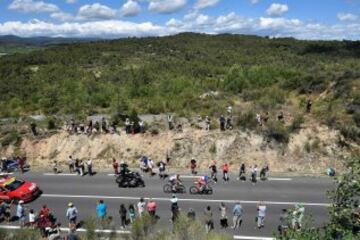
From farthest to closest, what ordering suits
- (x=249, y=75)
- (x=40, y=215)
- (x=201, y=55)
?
(x=201, y=55)
(x=249, y=75)
(x=40, y=215)

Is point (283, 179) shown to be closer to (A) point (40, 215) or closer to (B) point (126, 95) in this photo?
(A) point (40, 215)

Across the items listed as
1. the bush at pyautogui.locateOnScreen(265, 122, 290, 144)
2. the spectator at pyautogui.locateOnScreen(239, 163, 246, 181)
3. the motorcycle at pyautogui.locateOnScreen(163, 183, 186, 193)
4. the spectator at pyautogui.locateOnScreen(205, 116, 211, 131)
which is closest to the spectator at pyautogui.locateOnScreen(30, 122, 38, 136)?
the spectator at pyautogui.locateOnScreen(205, 116, 211, 131)

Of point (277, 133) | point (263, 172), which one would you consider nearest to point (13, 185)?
point (263, 172)

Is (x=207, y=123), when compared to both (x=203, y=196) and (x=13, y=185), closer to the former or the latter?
→ (x=203, y=196)

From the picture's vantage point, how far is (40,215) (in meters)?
23.7

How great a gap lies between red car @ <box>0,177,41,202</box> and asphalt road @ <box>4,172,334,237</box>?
52 centimetres

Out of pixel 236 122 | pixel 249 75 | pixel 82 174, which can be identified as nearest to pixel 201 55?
pixel 249 75

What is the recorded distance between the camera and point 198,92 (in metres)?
48.6

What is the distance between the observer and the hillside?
1435 inches

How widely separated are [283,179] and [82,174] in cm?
1307

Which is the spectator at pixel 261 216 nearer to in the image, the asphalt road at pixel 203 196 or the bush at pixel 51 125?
the asphalt road at pixel 203 196

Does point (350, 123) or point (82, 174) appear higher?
point (350, 123)

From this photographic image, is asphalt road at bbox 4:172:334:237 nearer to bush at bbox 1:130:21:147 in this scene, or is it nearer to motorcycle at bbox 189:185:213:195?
motorcycle at bbox 189:185:213:195

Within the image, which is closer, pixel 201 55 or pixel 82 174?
pixel 82 174
